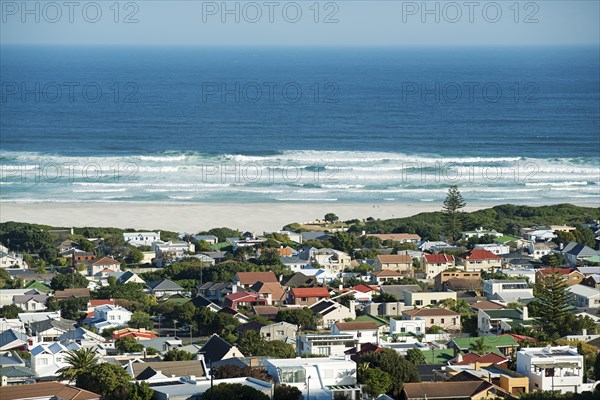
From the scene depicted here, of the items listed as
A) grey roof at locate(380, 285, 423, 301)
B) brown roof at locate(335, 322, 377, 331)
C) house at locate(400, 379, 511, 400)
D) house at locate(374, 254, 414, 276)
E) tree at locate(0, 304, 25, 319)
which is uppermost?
house at locate(374, 254, 414, 276)

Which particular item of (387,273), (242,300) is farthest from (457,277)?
(242,300)

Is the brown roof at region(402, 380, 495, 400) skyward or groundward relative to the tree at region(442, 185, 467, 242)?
groundward

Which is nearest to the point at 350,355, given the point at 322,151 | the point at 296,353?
the point at 296,353

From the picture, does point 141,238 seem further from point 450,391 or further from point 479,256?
point 450,391

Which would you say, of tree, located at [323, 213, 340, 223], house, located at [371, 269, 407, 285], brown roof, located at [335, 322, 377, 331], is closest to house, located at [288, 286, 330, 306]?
house, located at [371, 269, 407, 285]

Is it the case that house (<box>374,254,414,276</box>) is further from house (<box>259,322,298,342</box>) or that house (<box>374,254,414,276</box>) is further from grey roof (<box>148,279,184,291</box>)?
house (<box>259,322,298,342</box>)

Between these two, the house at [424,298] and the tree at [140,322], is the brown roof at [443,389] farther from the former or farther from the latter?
the house at [424,298]

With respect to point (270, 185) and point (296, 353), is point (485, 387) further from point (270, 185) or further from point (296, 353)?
point (270, 185)
